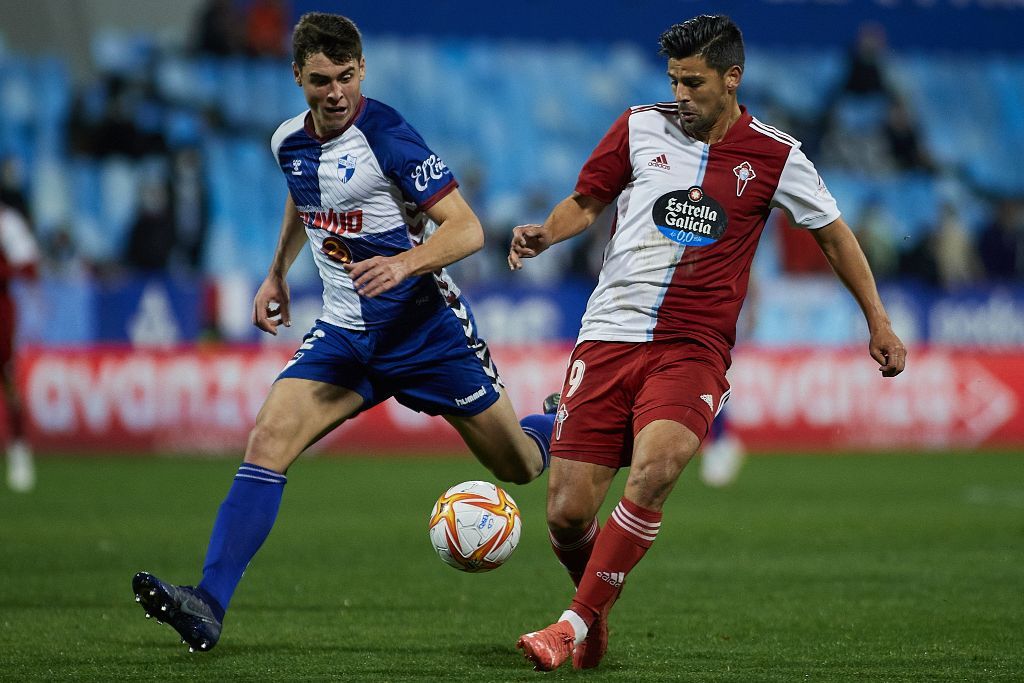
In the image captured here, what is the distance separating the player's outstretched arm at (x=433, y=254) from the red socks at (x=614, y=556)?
3.75ft

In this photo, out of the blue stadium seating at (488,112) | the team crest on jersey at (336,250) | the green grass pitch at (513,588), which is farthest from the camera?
the blue stadium seating at (488,112)

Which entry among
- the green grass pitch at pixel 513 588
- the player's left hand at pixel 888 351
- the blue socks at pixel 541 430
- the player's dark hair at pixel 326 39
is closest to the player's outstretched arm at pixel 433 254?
the player's dark hair at pixel 326 39

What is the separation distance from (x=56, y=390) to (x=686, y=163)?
1150 centimetres

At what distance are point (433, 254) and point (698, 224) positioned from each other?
1.01 meters

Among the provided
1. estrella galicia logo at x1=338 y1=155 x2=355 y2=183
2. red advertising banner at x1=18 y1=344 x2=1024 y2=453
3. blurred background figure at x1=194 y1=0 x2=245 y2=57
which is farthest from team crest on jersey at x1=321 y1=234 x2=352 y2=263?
blurred background figure at x1=194 y1=0 x2=245 y2=57

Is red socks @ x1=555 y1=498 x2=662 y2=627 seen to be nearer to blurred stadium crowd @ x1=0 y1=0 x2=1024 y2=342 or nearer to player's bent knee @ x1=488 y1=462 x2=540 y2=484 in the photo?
player's bent knee @ x1=488 y1=462 x2=540 y2=484

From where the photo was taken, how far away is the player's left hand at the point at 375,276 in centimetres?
539

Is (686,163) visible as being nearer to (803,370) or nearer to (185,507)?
(185,507)

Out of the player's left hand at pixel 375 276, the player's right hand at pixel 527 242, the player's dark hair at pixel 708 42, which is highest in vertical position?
the player's dark hair at pixel 708 42

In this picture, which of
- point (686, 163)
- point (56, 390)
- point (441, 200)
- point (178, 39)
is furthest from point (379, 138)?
point (178, 39)

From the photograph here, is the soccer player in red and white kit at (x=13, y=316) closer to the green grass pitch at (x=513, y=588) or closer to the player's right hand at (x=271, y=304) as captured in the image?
the green grass pitch at (x=513, y=588)

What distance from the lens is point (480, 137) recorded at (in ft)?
71.5

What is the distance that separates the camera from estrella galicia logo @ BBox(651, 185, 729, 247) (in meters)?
5.70

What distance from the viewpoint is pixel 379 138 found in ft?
19.6
